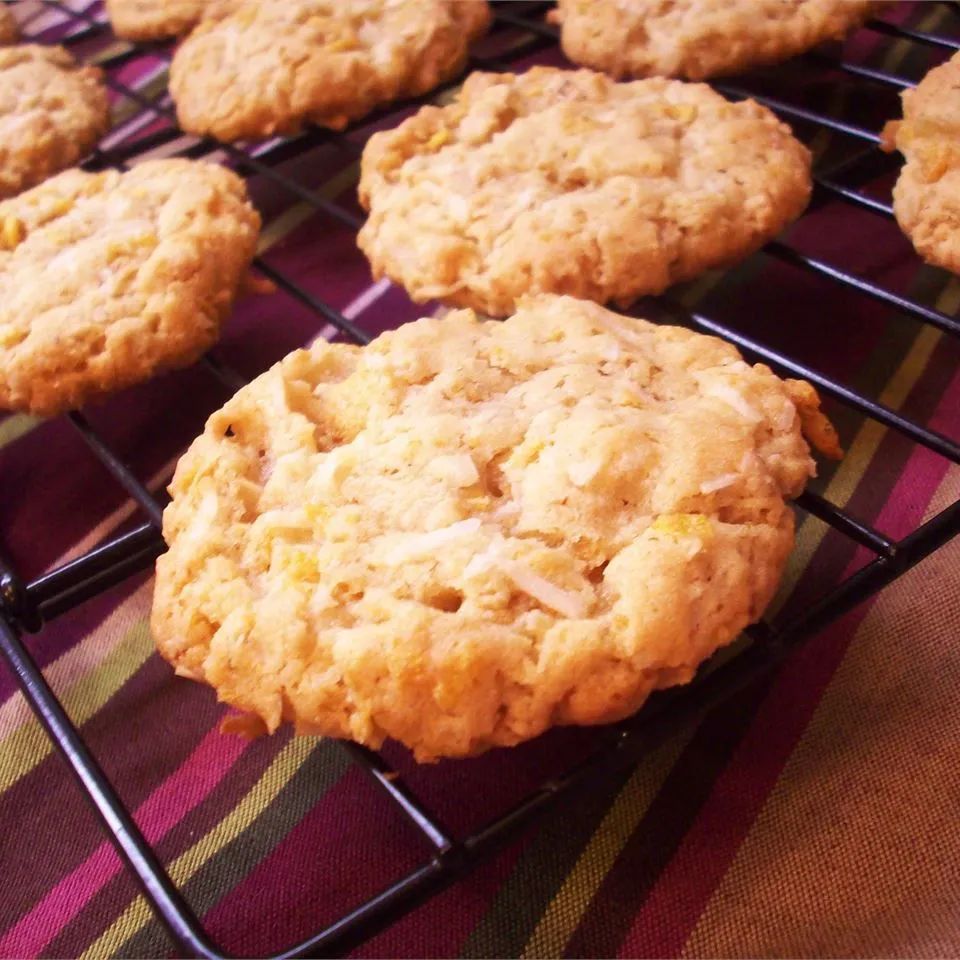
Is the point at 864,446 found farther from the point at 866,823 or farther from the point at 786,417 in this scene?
the point at 866,823

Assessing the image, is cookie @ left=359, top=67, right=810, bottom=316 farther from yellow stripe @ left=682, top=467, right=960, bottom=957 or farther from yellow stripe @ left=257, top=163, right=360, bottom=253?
yellow stripe @ left=682, top=467, right=960, bottom=957

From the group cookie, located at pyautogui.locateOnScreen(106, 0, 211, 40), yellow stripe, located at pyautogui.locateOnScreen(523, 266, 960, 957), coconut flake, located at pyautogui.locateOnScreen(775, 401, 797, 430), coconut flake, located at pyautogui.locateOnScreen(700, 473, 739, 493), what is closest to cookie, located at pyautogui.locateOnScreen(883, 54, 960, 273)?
yellow stripe, located at pyautogui.locateOnScreen(523, 266, 960, 957)

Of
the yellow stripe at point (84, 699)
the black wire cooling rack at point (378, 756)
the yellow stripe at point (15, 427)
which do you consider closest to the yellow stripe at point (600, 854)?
the black wire cooling rack at point (378, 756)

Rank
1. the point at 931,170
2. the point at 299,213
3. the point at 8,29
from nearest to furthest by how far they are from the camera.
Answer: the point at 931,170
the point at 299,213
the point at 8,29

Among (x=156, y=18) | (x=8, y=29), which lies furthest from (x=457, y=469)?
(x=8, y=29)

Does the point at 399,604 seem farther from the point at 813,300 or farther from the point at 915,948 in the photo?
the point at 813,300
